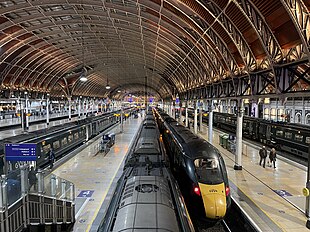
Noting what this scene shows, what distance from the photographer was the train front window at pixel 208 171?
10139 mm

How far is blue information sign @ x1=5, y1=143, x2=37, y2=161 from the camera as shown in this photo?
34.1 ft

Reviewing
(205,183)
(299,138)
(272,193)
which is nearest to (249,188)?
(272,193)

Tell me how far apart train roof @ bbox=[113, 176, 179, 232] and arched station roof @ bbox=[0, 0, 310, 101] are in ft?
24.6

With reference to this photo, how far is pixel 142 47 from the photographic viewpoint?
36875mm

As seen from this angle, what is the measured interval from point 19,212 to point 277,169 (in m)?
16.8

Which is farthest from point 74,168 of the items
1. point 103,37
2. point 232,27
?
point 103,37

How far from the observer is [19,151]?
34.4 ft

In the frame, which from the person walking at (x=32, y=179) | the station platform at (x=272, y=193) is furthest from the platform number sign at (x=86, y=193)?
the station platform at (x=272, y=193)

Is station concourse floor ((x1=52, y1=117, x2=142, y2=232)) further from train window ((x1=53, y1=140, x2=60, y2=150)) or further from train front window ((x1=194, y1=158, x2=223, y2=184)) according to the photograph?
train front window ((x1=194, y1=158, x2=223, y2=184))

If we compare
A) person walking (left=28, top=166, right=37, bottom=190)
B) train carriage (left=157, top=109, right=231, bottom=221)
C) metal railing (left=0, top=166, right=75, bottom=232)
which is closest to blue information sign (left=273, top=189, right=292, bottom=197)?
train carriage (left=157, top=109, right=231, bottom=221)

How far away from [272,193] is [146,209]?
33.9 ft

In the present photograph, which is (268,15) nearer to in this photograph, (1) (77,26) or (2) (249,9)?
(2) (249,9)

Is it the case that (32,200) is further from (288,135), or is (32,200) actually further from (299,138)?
(288,135)

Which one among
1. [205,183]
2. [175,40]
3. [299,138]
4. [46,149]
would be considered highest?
[175,40]
